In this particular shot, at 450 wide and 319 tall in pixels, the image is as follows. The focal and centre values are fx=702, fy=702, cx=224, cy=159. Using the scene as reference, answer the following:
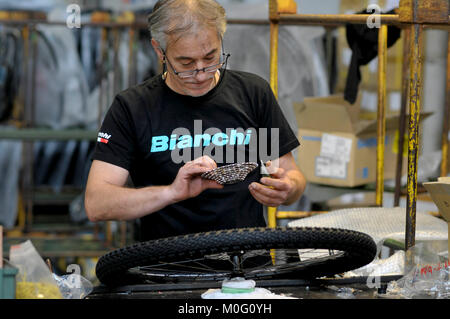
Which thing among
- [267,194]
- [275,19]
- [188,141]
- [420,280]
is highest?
[275,19]

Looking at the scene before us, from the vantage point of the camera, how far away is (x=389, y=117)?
10.4ft

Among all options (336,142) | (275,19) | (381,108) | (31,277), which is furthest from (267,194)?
(336,142)

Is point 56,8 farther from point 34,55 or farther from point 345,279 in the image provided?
point 345,279

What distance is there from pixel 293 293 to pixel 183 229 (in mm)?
633

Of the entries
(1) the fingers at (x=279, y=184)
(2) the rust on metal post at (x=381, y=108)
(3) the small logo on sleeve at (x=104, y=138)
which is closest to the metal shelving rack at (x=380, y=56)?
(2) the rust on metal post at (x=381, y=108)

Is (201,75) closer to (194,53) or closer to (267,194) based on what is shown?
(194,53)

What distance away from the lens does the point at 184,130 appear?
193 cm

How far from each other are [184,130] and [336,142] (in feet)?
4.40

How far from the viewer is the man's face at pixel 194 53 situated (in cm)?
177

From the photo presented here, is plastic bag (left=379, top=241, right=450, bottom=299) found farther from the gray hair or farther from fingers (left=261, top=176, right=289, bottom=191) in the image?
the gray hair

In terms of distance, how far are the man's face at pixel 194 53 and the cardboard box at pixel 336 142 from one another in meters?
1.32

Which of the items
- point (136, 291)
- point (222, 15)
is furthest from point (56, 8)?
point (136, 291)

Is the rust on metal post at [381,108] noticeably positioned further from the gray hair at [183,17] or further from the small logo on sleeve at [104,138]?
the small logo on sleeve at [104,138]

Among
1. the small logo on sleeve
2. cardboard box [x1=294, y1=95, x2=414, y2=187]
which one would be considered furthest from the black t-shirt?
cardboard box [x1=294, y1=95, x2=414, y2=187]
